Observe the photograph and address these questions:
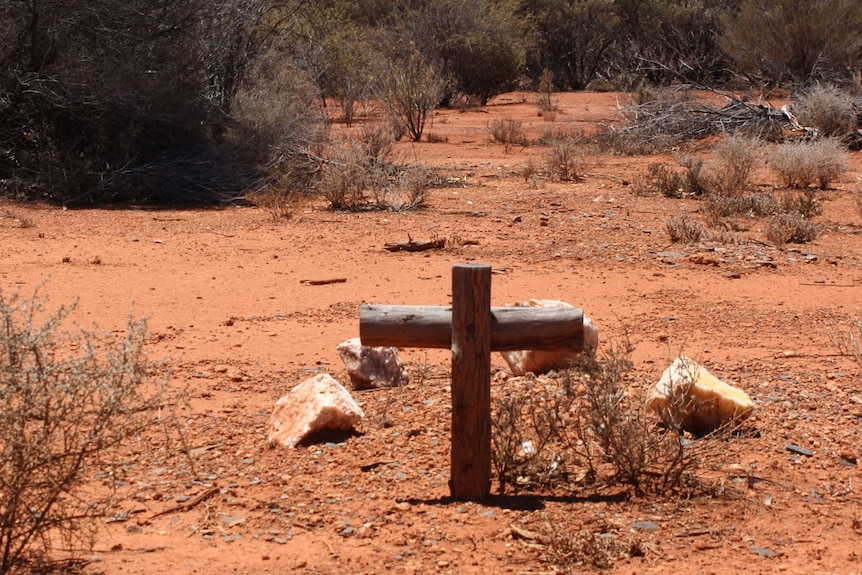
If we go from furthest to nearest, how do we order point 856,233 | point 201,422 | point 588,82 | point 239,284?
1. point 588,82
2. point 856,233
3. point 239,284
4. point 201,422

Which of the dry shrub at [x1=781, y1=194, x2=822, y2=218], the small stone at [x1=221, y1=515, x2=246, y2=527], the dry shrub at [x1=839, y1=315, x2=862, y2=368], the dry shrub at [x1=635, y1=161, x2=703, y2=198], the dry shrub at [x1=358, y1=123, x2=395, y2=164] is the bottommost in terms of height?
the small stone at [x1=221, y1=515, x2=246, y2=527]

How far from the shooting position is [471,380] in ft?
13.3

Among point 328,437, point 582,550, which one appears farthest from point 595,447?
point 328,437

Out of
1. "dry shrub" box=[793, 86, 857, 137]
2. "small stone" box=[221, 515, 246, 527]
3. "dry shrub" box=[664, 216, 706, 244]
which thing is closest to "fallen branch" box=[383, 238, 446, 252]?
"dry shrub" box=[664, 216, 706, 244]

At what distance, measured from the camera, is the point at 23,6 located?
13445 mm

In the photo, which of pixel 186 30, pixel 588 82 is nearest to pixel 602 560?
pixel 186 30

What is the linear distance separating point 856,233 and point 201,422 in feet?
28.6

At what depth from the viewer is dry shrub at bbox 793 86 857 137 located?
18547 mm

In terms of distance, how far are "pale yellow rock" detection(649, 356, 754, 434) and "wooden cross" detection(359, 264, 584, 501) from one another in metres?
0.68

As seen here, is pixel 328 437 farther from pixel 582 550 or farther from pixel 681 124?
pixel 681 124

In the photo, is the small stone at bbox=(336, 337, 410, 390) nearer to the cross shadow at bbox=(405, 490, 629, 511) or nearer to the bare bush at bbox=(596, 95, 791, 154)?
the cross shadow at bbox=(405, 490, 629, 511)

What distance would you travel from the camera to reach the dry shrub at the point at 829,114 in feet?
60.8

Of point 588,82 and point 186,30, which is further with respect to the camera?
point 588,82

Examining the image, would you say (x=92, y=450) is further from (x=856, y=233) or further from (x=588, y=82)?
(x=588, y=82)
